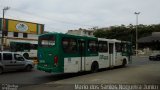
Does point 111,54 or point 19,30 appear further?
point 19,30

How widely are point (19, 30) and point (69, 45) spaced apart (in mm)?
43451

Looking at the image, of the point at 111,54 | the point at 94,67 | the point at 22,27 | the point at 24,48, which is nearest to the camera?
the point at 94,67

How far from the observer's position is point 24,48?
1499 inches

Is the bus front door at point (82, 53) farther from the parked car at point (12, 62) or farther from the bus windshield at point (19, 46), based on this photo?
the bus windshield at point (19, 46)

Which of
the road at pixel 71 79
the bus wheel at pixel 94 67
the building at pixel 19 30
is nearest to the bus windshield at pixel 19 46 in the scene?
the building at pixel 19 30

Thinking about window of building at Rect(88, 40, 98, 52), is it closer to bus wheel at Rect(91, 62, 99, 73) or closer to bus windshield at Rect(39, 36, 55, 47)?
bus wheel at Rect(91, 62, 99, 73)

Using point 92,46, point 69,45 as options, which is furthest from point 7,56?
point 92,46

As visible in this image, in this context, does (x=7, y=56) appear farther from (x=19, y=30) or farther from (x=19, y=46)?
(x=19, y=30)

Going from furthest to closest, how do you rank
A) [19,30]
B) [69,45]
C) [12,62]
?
[19,30] < [12,62] < [69,45]

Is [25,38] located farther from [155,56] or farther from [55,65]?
[55,65]

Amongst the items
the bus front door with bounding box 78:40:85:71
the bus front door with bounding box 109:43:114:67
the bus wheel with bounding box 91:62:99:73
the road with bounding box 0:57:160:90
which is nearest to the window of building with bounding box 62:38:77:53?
the bus front door with bounding box 78:40:85:71

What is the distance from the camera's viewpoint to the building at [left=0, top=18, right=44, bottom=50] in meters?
54.4

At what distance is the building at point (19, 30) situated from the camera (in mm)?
54406

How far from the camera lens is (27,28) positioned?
59.4 m
